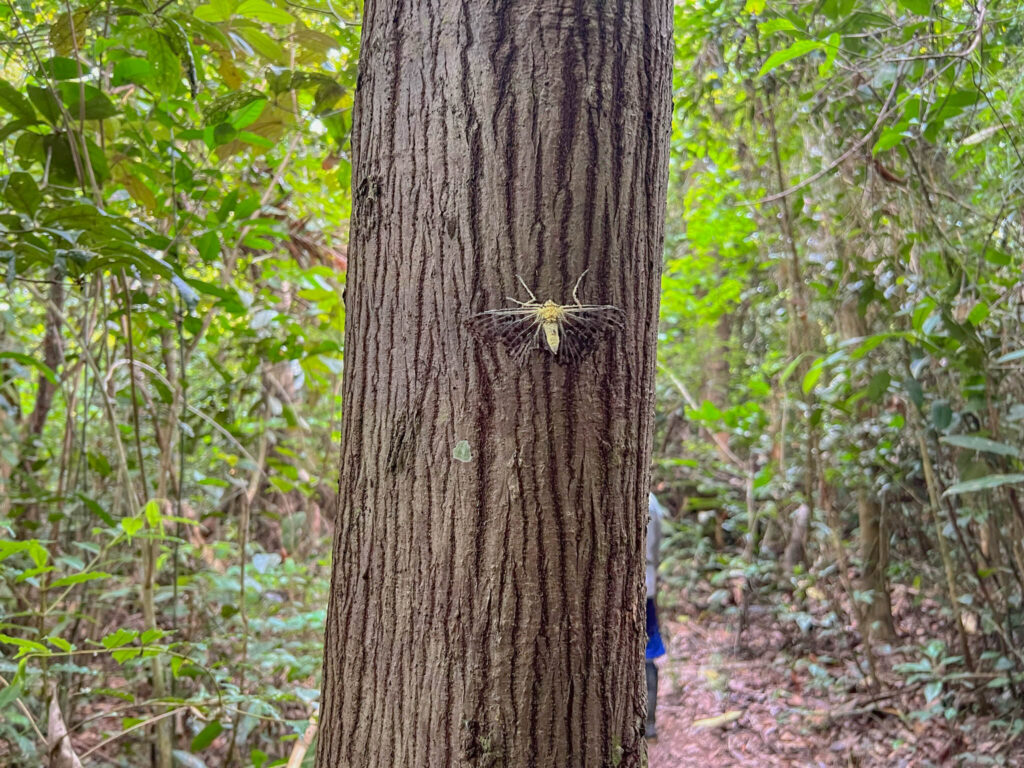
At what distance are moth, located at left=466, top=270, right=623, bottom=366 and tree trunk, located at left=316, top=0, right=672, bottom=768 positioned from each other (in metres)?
0.01

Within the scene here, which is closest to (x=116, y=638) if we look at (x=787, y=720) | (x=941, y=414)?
(x=941, y=414)

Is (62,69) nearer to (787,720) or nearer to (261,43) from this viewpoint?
(261,43)

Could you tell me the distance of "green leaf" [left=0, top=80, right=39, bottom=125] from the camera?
1441mm

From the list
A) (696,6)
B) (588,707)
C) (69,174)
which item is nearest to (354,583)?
(588,707)

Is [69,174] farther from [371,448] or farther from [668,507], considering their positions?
[668,507]

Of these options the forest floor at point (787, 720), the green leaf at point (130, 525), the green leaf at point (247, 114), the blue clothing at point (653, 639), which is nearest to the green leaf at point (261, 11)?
the green leaf at point (247, 114)

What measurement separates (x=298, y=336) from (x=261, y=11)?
109cm

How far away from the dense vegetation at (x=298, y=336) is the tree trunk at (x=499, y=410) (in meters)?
0.66

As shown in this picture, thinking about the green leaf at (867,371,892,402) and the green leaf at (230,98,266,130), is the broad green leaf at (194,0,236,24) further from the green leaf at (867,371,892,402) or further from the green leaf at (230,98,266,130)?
the green leaf at (867,371,892,402)

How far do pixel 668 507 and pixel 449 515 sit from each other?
6.53 meters

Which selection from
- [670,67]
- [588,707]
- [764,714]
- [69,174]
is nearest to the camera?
[588,707]

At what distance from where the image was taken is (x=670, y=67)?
0.98 meters

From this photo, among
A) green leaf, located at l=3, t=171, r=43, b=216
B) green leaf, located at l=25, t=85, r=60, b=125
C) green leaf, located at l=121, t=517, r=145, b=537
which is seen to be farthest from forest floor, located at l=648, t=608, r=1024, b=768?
green leaf, located at l=25, t=85, r=60, b=125

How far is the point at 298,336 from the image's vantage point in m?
2.44
